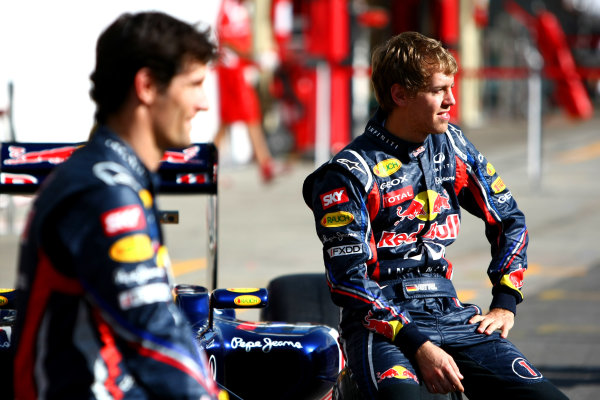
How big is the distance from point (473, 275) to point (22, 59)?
7.02m

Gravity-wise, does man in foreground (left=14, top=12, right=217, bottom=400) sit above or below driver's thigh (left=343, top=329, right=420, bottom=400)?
above

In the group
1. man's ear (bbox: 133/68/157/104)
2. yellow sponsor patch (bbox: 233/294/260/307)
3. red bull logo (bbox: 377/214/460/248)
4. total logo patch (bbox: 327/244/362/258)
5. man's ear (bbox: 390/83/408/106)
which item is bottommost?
yellow sponsor patch (bbox: 233/294/260/307)

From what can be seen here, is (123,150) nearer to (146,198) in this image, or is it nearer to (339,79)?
(146,198)

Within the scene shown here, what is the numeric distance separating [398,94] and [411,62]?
0.11 m

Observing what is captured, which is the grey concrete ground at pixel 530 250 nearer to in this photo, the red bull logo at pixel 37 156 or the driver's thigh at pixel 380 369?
the driver's thigh at pixel 380 369

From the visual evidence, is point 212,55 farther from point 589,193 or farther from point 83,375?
point 589,193

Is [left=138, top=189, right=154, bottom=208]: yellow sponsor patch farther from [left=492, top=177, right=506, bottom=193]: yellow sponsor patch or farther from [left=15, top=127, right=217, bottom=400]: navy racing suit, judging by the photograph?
[left=492, top=177, right=506, bottom=193]: yellow sponsor patch

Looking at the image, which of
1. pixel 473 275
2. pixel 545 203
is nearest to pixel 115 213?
pixel 473 275

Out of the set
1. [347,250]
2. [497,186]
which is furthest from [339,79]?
[347,250]

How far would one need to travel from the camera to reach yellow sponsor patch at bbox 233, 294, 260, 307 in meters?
3.25

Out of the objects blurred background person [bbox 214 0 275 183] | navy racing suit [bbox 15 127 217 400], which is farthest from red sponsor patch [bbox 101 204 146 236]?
blurred background person [bbox 214 0 275 183]

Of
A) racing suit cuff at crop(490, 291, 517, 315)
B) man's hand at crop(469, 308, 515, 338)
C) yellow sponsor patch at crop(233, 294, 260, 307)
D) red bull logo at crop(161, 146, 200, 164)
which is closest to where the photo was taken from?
man's hand at crop(469, 308, 515, 338)

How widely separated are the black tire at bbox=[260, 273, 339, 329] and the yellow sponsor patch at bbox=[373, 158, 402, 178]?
1254 mm

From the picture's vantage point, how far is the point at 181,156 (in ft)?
12.8
